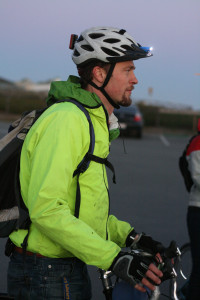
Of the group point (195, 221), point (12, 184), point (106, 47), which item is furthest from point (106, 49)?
point (195, 221)

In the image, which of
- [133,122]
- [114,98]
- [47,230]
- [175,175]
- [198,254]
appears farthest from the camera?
[133,122]

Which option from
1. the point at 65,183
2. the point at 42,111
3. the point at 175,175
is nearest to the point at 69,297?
the point at 65,183

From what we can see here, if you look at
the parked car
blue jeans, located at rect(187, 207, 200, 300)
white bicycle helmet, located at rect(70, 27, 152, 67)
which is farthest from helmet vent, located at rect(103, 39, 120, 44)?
the parked car

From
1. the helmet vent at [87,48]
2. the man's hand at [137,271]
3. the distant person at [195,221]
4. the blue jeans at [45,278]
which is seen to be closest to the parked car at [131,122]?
the distant person at [195,221]

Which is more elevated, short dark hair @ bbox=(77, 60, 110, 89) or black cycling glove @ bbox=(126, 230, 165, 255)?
short dark hair @ bbox=(77, 60, 110, 89)

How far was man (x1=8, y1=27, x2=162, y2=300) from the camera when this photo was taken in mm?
2598

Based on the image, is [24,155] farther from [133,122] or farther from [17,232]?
[133,122]

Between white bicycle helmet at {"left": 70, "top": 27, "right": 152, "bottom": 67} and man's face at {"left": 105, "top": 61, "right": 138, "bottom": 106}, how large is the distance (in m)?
0.04

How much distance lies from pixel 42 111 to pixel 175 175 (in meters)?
13.3

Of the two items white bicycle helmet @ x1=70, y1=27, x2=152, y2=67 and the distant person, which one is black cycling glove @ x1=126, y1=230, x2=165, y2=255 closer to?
white bicycle helmet @ x1=70, y1=27, x2=152, y2=67

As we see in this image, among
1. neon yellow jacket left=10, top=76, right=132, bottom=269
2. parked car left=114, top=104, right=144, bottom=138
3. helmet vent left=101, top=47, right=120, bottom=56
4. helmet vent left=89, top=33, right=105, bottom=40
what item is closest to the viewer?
neon yellow jacket left=10, top=76, right=132, bottom=269

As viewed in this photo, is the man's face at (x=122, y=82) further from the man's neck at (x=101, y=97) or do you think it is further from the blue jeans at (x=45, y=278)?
the blue jeans at (x=45, y=278)

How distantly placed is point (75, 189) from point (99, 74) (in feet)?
1.87

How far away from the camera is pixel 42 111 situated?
9.55ft
